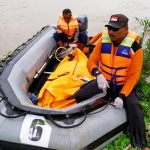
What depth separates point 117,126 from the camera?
2.64 meters

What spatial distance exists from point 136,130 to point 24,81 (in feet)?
4.05

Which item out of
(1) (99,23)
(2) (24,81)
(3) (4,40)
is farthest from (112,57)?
(1) (99,23)

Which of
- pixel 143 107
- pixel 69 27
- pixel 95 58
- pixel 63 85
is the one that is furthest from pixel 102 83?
pixel 69 27

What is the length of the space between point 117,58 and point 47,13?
6.63 meters

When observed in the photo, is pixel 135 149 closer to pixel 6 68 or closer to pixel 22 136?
pixel 22 136

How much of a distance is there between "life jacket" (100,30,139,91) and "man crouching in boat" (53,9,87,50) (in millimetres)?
1455

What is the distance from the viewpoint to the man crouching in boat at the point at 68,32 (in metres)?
4.17

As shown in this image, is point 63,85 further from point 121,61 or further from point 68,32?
point 68,32

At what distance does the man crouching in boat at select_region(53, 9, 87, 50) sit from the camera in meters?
4.17

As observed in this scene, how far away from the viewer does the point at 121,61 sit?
8.66 ft

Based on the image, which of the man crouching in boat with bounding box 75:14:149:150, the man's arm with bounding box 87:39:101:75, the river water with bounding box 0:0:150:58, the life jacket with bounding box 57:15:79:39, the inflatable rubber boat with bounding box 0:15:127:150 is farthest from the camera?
the river water with bounding box 0:0:150:58

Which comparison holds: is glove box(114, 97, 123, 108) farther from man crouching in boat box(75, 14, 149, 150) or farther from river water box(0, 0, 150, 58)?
river water box(0, 0, 150, 58)

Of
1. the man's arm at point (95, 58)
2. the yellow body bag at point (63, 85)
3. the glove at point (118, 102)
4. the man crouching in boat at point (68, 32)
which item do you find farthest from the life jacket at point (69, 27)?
the glove at point (118, 102)

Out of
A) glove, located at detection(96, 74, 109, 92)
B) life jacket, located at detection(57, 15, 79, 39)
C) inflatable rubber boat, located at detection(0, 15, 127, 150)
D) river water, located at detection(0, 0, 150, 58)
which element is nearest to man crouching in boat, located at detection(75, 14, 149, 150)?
glove, located at detection(96, 74, 109, 92)
